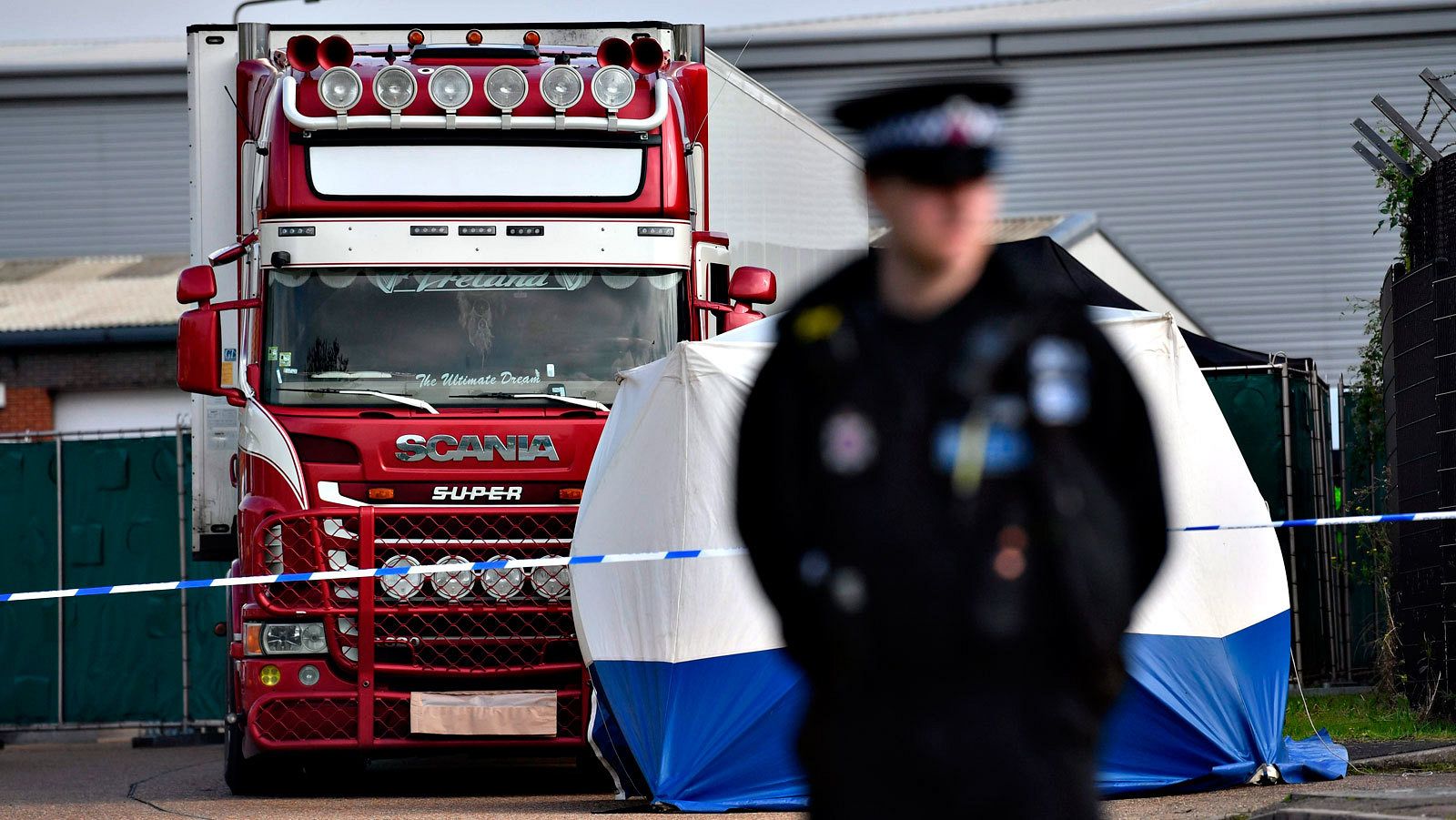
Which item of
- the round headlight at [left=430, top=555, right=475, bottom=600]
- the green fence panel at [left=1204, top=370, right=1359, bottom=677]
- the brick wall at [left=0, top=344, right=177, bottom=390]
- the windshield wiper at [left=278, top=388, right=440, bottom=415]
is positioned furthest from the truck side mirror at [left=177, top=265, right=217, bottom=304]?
the brick wall at [left=0, top=344, right=177, bottom=390]

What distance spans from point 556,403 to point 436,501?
760 mm

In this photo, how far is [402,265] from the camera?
981 cm

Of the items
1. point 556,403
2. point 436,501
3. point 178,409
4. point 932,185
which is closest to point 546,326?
point 556,403

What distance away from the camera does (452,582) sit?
374 inches

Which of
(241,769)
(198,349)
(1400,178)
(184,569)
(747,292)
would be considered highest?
(1400,178)

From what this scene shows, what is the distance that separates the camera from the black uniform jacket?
261 centimetres

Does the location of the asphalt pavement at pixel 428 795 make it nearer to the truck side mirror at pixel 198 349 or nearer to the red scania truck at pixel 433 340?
the red scania truck at pixel 433 340

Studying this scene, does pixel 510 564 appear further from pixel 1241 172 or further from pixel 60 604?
pixel 1241 172

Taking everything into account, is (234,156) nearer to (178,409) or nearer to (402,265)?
(402,265)

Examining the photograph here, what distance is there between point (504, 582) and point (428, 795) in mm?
1412

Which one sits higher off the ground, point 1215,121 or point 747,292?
point 1215,121

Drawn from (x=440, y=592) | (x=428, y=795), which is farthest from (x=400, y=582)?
(x=428, y=795)

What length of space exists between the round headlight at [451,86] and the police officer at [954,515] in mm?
7272

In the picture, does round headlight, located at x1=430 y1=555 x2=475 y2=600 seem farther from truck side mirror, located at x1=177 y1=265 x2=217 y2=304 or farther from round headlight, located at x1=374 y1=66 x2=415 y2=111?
round headlight, located at x1=374 y1=66 x2=415 y2=111
